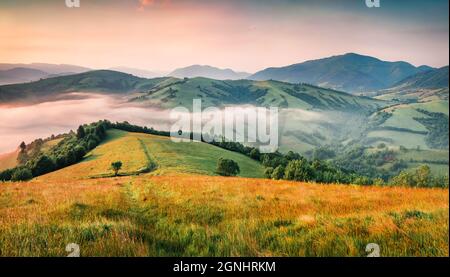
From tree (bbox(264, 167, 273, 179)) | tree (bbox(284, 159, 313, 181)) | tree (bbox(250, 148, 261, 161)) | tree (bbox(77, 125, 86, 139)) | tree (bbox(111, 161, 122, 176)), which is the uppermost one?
tree (bbox(77, 125, 86, 139))

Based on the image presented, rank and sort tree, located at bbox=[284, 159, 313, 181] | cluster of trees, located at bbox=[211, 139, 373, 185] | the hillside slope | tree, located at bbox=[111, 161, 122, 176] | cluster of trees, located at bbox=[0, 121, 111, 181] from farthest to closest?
tree, located at bbox=[284, 159, 313, 181] → cluster of trees, located at bbox=[211, 139, 373, 185] → cluster of trees, located at bbox=[0, 121, 111, 181] → tree, located at bbox=[111, 161, 122, 176] → the hillside slope

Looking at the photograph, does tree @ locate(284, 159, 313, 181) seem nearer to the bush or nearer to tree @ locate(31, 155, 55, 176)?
tree @ locate(31, 155, 55, 176)

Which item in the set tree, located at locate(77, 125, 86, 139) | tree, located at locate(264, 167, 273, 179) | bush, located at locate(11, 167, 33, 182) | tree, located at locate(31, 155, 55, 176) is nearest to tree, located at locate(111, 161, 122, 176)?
tree, located at locate(77, 125, 86, 139)

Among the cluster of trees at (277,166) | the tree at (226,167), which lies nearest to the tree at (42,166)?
the tree at (226,167)

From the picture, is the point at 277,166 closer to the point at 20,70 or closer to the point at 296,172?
the point at 296,172

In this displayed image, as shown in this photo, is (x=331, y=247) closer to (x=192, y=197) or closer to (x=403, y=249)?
(x=403, y=249)

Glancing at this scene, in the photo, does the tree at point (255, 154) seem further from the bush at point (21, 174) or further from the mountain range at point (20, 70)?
the mountain range at point (20, 70)

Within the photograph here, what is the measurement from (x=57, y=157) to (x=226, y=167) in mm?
12700

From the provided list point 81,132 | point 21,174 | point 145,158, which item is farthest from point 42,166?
point 145,158

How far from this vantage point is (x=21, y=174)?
20.6 metres

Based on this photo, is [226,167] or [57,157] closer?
[57,157]

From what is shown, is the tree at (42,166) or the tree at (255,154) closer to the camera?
the tree at (42,166)

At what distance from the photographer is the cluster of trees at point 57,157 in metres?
21.1

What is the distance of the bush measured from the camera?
20.1m
